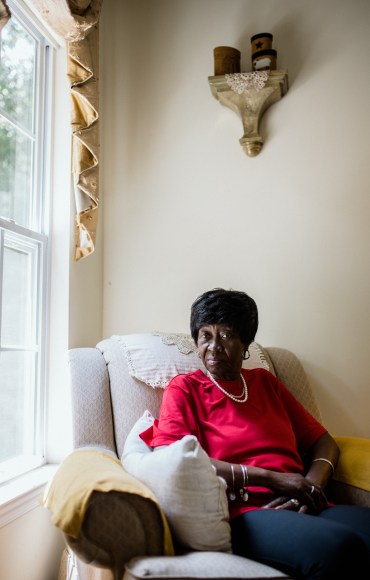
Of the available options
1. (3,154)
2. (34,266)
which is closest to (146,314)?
(34,266)

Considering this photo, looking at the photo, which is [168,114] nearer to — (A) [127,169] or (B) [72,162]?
(A) [127,169]

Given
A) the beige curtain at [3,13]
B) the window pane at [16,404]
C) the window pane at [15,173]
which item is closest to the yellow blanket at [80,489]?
the window pane at [16,404]

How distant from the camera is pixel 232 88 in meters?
2.42

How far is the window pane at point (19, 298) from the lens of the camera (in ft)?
6.56

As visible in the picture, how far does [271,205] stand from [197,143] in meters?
0.47

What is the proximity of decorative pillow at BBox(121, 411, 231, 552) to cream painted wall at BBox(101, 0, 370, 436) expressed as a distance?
3.98 ft

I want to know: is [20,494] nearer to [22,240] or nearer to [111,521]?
[111,521]

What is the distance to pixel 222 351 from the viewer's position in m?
1.78

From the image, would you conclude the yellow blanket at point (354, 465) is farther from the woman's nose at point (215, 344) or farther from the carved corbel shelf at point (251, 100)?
the carved corbel shelf at point (251, 100)

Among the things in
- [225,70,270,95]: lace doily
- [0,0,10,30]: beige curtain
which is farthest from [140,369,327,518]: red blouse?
[225,70,270,95]: lace doily

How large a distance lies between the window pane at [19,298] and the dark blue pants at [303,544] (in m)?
1.08

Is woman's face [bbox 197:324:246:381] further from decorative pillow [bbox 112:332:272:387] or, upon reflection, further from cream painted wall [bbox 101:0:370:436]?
cream painted wall [bbox 101:0:370:436]

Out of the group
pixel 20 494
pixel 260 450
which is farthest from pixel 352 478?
pixel 20 494

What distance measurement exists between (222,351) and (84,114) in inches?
44.0
